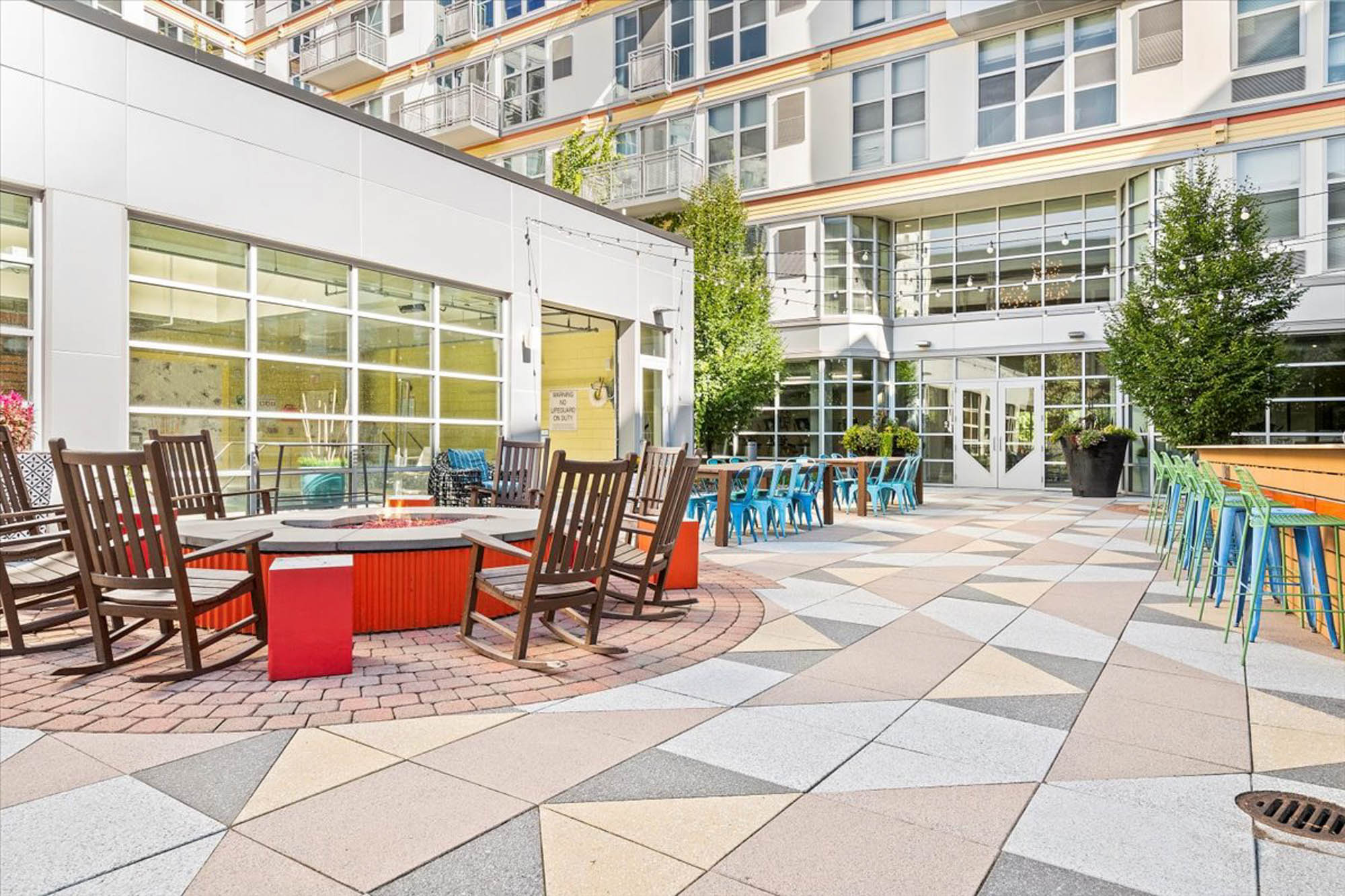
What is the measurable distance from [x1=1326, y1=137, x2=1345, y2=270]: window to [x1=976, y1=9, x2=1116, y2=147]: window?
3.48 metres

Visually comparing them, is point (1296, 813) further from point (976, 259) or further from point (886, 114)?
point (886, 114)

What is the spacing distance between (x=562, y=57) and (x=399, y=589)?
794 inches

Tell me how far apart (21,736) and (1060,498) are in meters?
15.3

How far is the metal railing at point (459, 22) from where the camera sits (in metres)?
22.9

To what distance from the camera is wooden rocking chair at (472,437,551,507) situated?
806 centimetres

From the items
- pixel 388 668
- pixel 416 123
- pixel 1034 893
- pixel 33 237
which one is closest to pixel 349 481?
pixel 33 237

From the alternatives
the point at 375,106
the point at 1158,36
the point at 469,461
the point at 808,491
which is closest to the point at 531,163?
the point at 375,106

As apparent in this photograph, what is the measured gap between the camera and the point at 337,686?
3670 millimetres

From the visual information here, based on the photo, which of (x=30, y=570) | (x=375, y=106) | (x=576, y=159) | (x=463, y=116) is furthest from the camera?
(x=375, y=106)

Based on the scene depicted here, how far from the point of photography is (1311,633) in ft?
16.1

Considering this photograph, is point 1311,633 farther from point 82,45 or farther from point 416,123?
point 416,123

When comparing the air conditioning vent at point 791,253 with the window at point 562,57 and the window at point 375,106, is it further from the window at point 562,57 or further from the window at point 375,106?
the window at point 375,106

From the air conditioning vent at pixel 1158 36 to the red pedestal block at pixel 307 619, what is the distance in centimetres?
1696

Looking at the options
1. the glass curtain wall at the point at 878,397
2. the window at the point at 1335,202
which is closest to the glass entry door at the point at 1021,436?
the glass curtain wall at the point at 878,397
